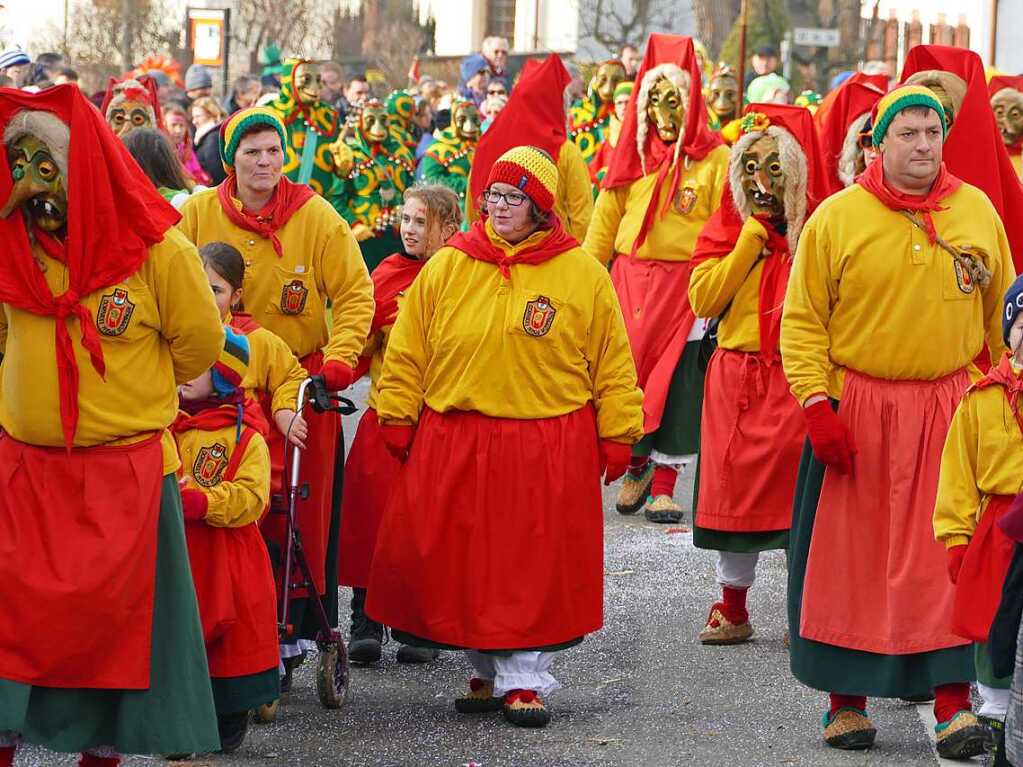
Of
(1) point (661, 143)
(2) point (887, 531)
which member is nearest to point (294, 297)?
(2) point (887, 531)

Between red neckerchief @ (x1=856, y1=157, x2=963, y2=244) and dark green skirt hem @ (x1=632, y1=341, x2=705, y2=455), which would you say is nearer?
red neckerchief @ (x1=856, y1=157, x2=963, y2=244)

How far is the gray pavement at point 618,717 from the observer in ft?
21.2

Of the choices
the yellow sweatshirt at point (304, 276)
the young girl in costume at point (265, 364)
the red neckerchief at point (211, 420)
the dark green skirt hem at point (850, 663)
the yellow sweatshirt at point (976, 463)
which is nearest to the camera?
the yellow sweatshirt at point (976, 463)

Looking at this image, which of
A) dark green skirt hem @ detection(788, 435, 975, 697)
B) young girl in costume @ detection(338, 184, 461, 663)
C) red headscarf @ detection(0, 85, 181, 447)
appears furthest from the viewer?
young girl in costume @ detection(338, 184, 461, 663)

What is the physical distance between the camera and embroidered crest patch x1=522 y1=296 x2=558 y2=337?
680 centimetres

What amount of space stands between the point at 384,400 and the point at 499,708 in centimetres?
117

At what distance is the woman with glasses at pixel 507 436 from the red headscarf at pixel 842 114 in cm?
194

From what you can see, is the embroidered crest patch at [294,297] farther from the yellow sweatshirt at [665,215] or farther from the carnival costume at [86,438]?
the yellow sweatshirt at [665,215]

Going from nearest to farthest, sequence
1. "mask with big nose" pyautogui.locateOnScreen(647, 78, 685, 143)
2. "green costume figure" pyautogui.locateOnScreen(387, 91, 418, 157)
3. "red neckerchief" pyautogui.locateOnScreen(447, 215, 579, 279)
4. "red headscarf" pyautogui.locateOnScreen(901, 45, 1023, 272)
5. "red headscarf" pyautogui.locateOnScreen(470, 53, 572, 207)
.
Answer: "red neckerchief" pyautogui.locateOnScreen(447, 215, 579, 279), "red headscarf" pyautogui.locateOnScreen(901, 45, 1023, 272), "mask with big nose" pyautogui.locateOnScreen(647, 78, 685, 143), "red headscarf" pyautogui.locateOnScreen(470, 53, 572, 207), "green costume figure" pyautogui.locateOnScreen(387, 91, 418, 157)

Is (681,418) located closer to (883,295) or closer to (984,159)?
(984,159)

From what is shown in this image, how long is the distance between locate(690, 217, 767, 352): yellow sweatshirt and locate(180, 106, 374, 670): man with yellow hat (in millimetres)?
1615

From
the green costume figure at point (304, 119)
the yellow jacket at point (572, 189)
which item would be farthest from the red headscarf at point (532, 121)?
the green costume figure at point (304, 119)

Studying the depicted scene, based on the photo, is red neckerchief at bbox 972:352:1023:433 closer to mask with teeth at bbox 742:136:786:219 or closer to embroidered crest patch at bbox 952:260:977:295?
embroidered crest patch at bbox 952:260:977:295

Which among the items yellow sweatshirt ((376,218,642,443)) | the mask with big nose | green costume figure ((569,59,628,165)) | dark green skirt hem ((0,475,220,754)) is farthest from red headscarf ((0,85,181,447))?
green costume figure ((569,59,628,165))
